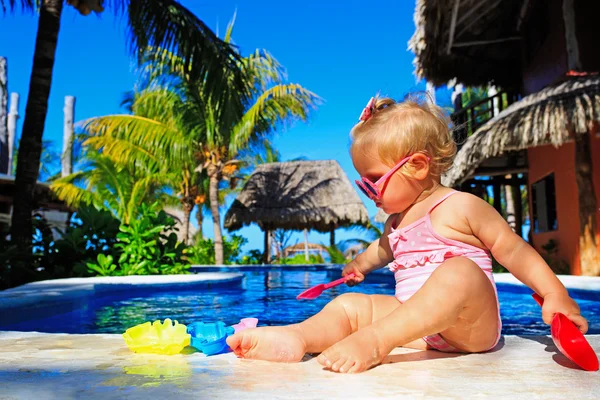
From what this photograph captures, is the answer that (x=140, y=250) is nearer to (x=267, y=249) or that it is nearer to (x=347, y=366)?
(x=347, y=366)

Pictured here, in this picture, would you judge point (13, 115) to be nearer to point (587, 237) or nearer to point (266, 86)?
point (266, 86)

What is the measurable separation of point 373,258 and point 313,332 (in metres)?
0.57

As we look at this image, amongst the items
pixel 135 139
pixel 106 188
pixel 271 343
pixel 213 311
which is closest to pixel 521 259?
pixel 271 343

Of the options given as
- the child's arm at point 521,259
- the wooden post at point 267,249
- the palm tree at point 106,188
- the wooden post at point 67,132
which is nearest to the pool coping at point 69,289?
the child's arm at point 521,259

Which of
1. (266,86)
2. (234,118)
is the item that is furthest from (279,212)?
(234,118)

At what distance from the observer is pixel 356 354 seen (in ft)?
4.83

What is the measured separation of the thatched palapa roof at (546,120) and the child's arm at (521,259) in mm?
4819

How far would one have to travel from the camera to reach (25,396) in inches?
46.4

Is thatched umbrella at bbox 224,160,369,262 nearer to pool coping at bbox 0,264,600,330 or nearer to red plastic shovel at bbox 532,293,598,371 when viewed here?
pool coping at bbox 0,264,600,330

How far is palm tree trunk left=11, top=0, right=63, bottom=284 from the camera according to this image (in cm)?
655

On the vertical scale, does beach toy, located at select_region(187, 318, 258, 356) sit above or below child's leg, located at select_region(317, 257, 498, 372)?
below

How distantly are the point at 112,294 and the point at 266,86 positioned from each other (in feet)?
42.6

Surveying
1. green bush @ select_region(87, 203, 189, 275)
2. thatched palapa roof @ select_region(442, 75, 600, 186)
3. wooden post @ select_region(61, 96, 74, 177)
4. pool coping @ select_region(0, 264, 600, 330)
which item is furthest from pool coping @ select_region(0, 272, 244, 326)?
wooden post @ select_region(61, 96, 74, 177)

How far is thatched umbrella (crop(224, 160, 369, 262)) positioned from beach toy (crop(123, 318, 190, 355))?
1765cm
